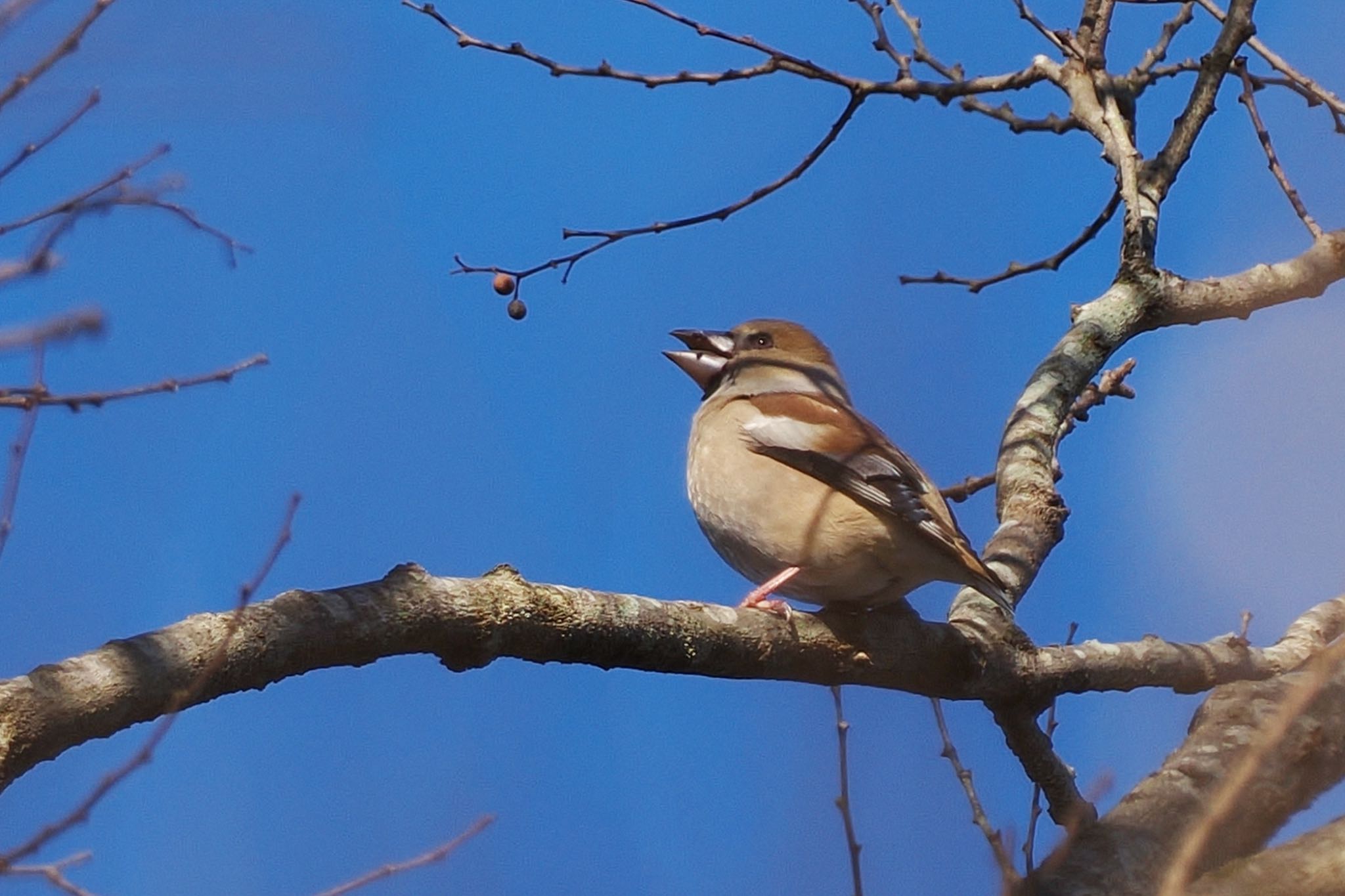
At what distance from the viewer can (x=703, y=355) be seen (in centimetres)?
582

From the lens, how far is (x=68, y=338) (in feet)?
7.08

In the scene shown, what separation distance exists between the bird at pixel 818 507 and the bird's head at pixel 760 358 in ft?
1.42

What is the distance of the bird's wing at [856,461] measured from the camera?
4.04m

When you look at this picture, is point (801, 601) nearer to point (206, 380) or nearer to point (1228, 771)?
point (1228, 771)

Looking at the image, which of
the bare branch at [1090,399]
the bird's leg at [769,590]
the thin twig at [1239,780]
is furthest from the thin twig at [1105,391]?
the thin twig at [1239,780]

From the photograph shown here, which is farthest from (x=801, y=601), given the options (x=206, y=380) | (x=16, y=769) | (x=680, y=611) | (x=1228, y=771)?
(x=16, y=769)

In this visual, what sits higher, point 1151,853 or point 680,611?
point 680,611

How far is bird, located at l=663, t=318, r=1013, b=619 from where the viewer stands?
160 inches

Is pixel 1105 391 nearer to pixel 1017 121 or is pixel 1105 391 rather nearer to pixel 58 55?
pixel 1017 121

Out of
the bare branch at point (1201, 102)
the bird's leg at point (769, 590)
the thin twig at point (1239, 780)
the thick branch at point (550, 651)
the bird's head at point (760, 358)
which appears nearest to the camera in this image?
the thin twig at point (1239, 780)

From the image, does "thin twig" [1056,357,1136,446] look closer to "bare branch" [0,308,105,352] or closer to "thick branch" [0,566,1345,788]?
"thick branch" [0,566,1345,788]

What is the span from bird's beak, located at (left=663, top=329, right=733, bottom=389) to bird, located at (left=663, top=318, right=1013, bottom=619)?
63 cm

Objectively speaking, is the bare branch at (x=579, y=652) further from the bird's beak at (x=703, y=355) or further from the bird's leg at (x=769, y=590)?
the bird's beak at (x=703, y=355)

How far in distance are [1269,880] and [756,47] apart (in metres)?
3.62
